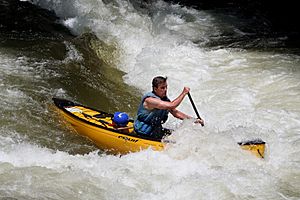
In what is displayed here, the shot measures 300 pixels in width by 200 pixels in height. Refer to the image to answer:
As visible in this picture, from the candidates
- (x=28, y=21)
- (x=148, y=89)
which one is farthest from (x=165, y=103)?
(x=28, y=21)

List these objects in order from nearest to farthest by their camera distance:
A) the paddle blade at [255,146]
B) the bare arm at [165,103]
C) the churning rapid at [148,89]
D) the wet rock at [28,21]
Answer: the churning rapid at [148,89], the paddle blade at [255,146], the bare arm at [165,103], the wet rock at [28,21]

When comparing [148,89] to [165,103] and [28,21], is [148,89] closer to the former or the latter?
[165,103]

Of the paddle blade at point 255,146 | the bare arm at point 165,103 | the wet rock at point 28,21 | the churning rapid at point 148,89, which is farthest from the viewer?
the wet rock at point 28,21

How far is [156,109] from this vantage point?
5.21 m

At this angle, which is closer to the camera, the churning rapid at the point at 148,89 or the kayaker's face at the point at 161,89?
the churning rapid at the point at 148,89

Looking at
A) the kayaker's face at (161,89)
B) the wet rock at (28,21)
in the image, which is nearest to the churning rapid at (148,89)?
the wet rock at (28,21)

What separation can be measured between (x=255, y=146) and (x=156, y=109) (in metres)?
1.09

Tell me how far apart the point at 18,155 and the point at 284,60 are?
4844mm

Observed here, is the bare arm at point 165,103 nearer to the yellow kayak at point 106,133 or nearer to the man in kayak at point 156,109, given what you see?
the man in kayak at point 156,109

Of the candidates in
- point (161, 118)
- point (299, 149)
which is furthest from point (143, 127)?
point (299, 149)

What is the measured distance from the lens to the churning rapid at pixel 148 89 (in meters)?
4.48

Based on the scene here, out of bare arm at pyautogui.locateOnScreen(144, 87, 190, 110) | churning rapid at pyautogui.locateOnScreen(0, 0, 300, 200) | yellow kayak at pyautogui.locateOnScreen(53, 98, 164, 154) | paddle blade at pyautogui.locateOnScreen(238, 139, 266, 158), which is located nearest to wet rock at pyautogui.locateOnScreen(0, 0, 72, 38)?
churning rapid at pyautogui.locateOnScreen(0, 0, 300, 200)

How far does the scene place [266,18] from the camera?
10.5 metres

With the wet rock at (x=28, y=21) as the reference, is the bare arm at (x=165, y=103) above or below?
above
